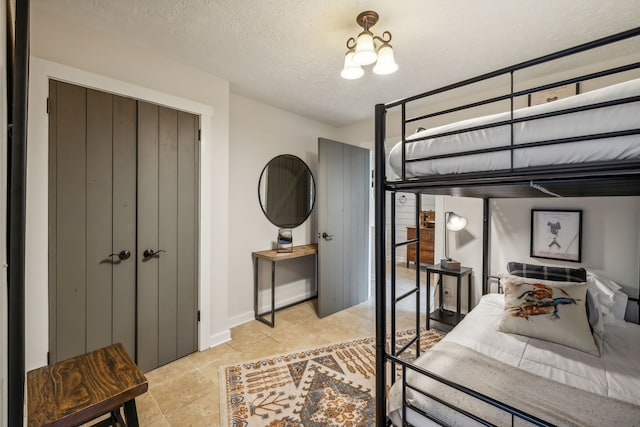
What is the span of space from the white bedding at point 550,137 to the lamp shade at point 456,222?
6.26 feet

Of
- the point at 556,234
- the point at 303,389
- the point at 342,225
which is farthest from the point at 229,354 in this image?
the point at 556,234

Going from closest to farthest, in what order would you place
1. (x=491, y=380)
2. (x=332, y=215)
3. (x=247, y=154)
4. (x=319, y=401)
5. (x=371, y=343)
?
(x=491, y=380) < (x=319, y=401) < (x=371, y=343) < (x=247, y=154) < (x=332, y=215)

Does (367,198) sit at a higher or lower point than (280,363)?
higher

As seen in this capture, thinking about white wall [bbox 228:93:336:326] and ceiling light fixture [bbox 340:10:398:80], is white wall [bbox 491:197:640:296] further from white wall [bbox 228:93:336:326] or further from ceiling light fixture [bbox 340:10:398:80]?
white wall [bbox 228:93:336:326]

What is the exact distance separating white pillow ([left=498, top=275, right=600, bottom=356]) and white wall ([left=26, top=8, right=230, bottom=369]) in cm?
228

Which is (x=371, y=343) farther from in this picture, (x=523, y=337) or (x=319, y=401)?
(x=523, y=337)

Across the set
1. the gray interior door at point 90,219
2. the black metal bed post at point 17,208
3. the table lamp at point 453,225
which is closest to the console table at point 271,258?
the gray interior door at point 90,219

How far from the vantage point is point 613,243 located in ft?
7.16

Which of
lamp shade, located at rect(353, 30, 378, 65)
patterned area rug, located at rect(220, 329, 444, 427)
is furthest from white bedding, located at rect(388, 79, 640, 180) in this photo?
patterned area rug, located at rect(220, 329, 444, 427)

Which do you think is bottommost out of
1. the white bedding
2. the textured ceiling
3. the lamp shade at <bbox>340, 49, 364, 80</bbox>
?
the white bedding

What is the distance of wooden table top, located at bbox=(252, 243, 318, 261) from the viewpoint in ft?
9.75

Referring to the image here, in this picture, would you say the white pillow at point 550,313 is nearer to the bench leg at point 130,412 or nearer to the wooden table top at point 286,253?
the wooden table top at point 286,253

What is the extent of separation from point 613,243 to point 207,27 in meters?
3.32

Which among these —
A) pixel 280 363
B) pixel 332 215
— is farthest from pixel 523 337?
pixel 332 215
